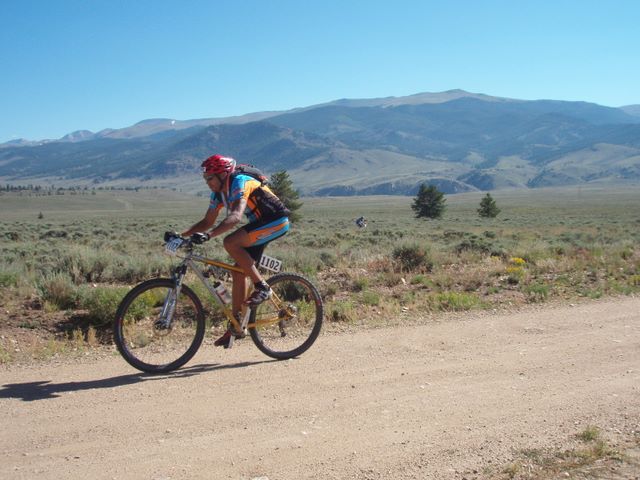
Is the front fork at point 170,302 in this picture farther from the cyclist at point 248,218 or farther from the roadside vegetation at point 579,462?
the roadside vegetation at point 579,462

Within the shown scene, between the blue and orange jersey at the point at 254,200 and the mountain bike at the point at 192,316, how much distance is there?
0.46 m

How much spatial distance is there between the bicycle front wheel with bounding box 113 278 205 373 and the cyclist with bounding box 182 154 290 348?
1.41 ft

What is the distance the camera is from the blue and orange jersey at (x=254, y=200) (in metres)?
5.78

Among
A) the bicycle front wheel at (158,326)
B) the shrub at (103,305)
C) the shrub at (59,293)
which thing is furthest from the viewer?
the shrub at (59,293)

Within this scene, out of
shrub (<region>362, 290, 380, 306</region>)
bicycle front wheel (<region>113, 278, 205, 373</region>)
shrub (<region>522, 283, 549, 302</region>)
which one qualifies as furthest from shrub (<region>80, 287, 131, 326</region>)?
shrub (<region>522, 283, 549, 302</region>)

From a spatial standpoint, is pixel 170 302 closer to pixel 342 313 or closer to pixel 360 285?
pixel 342 313

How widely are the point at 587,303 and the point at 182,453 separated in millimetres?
7124

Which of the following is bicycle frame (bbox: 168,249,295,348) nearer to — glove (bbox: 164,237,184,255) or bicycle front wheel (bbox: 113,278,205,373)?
bicycle front wheel (bbox: 113,278,205,373)

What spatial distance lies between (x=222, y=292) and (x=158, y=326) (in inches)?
28.7

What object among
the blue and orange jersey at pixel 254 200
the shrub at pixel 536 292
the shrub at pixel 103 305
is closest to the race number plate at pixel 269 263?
the blue and orange jersey at pixel 254 200

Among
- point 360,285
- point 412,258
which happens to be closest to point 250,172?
point 360,285

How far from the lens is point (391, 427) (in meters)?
4.49

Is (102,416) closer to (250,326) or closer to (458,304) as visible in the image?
(250,326)

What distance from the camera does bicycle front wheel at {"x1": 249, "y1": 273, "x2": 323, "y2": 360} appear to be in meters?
6.28
